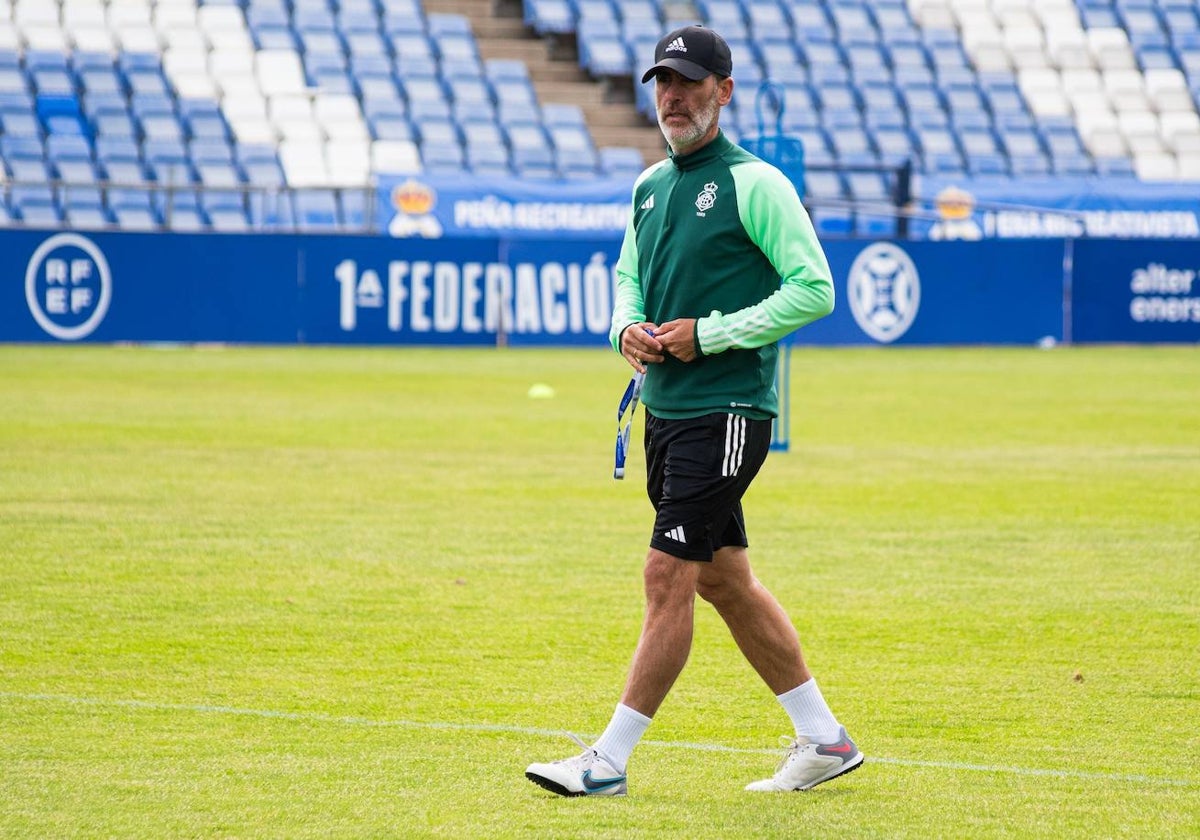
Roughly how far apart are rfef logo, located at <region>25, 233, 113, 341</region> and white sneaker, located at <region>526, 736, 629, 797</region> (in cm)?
2101

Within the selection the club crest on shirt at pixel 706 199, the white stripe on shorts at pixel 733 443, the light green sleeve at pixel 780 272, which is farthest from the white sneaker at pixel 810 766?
the club crest on shirt at pixel 706 199

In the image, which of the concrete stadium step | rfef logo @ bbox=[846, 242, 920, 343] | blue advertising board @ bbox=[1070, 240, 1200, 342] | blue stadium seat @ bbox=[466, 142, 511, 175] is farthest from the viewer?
the concrete stadium step

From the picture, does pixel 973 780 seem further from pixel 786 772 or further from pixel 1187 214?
pixel 1187 214

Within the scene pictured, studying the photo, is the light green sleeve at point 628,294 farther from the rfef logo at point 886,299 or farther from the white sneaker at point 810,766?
the rfef logo at point 886,299

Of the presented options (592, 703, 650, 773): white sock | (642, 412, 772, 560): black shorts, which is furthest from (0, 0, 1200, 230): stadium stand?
(592, 703, 650, 773): white sock

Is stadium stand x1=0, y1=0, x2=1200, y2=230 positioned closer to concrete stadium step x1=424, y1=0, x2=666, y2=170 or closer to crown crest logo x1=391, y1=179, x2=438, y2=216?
concrete stadium step x1=424, y1=0, x2=666, y2=170

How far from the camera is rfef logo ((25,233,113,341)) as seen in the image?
2464cm

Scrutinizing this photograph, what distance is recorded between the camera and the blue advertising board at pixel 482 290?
25188 millimetres

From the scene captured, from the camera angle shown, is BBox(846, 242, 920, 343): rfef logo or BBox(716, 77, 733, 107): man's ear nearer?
BBox(716, 77, 733, 107): man's ear

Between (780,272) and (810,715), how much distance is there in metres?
1.28

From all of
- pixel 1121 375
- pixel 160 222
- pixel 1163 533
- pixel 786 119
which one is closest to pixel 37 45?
pixel 160 222

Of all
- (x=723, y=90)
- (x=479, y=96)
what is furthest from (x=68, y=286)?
(x=723, y=90)

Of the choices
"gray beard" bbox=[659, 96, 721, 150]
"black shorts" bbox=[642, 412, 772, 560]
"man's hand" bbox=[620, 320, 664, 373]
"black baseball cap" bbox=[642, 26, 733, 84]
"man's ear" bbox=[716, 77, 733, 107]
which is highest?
"black baseball cap" bbox=[642, 26, 733, 84]

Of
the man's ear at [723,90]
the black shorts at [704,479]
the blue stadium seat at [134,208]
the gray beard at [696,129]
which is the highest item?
the blue stadium seat at [134,208]
